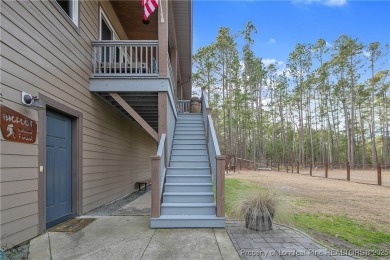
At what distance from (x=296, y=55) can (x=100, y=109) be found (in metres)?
25.9

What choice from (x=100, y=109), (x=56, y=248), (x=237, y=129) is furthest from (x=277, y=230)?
(x=237, y=129)

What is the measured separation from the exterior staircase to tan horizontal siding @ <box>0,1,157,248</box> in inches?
69.7

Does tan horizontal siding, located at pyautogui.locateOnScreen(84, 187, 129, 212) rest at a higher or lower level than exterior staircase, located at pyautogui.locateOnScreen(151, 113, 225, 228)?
lower

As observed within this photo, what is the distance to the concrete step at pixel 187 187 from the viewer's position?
502cm

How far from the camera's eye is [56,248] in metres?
3.36

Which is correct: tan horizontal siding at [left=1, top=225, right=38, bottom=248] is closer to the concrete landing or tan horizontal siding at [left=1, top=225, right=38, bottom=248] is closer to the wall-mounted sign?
the concrete landing

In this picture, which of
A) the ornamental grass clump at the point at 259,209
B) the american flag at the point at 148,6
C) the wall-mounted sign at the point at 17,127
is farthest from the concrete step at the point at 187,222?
the american flag at the point at 148,6

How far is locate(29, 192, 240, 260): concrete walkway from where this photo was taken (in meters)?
3.15

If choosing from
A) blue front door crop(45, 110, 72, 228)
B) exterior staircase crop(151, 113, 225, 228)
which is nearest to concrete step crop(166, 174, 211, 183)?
exterior staircase crop(151, 113, 225, 228)

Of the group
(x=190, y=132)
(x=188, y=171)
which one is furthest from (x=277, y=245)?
(x=190, y=132)

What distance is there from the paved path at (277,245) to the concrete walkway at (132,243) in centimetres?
17

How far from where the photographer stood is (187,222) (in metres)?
4.23

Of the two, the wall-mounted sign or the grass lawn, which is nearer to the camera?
the wall-mounted sign

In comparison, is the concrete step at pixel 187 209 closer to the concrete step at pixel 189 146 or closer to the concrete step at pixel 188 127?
the concrete step at pixel 189 146
